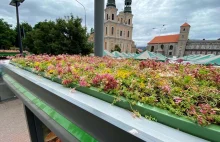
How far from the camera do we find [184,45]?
169 ft

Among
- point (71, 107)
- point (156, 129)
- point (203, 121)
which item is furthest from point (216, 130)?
point (71, 107)

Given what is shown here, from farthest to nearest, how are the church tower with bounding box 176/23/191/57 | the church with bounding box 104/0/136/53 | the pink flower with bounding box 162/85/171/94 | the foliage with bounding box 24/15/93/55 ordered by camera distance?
the church tower with bounding box 176/23/191/57 < the church with bounding box 104/0/136/53 < the foliage with bounding box 24/15/93/55 < the pink flower with bounding box 162/85/171/94

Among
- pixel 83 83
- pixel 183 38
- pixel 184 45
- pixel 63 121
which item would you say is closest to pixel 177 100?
pixel 83 83

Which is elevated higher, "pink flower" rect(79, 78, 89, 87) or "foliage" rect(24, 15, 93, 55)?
"foliage" rect(24, 15, 93, 55)

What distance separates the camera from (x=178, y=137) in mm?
541

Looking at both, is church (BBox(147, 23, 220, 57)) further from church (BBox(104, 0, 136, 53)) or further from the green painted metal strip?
the green painted metal strip

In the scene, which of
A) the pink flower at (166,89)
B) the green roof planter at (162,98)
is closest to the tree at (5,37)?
the green roof planter at (162,98)

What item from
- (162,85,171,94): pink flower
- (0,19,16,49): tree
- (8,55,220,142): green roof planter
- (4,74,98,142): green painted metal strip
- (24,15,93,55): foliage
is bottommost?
(4,74,98,142): green painted metal strip

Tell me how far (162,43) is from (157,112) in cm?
6503

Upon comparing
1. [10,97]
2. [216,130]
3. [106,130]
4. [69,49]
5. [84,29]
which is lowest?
[10,97]

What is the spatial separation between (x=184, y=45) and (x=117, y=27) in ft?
90.9

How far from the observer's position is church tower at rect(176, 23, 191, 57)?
49.8 metres

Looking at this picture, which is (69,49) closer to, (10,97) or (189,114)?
(10,97)

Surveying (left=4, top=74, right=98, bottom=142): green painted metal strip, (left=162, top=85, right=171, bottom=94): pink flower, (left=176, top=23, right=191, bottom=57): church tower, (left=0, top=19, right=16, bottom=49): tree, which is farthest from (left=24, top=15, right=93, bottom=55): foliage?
(left=176, top=23, right=191, bottom=57): church tower
